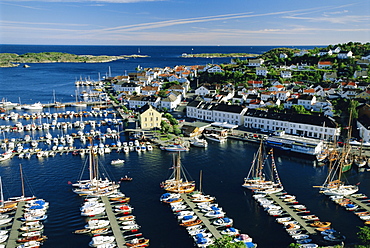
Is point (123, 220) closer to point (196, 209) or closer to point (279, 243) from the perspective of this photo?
point (196, 209)

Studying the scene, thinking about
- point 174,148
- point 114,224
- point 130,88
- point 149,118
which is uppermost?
point 130,88

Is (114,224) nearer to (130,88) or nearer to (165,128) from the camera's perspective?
(165,128)

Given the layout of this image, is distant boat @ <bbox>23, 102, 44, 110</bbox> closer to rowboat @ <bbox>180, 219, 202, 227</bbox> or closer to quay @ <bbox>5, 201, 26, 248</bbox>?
quay @ <bbox>5, 201, 26, 248</bbox>

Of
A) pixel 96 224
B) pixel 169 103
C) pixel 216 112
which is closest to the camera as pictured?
pixel 96 224

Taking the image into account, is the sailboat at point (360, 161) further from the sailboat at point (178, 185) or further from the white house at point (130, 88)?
the white house at point (130, 88)

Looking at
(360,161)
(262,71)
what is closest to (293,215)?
(360,161)

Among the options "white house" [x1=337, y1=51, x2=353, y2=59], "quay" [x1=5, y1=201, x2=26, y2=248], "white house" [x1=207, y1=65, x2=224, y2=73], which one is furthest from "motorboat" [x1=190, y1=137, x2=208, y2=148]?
"white house" [x1=337, y1=51, x2=353, y2=59]

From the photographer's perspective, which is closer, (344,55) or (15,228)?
(15,228)
